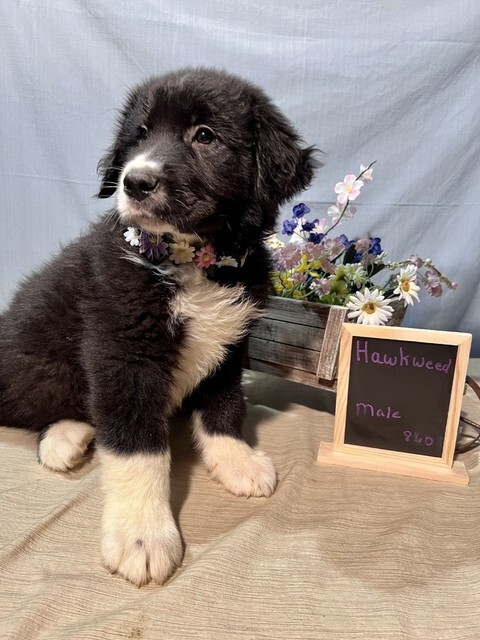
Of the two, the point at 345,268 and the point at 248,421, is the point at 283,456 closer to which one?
the point at 248,421

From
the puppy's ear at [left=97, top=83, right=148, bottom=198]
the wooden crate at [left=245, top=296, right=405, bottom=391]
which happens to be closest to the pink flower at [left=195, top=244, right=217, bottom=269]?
the puppy's ear at [left=97, top=83, right=148, bottom=198]

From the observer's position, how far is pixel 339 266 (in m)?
2.39

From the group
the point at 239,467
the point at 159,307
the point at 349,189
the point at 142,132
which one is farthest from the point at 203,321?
the point at 349,189

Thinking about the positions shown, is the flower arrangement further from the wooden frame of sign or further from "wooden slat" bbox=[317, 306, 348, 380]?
the wooden frame of sign

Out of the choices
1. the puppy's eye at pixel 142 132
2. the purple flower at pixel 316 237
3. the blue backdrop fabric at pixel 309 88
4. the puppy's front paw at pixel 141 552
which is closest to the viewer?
the puppy's front paw at pixel 141 552

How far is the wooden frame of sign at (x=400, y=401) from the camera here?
192 centimetres

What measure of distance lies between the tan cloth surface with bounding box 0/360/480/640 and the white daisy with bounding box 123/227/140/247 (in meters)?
0.88

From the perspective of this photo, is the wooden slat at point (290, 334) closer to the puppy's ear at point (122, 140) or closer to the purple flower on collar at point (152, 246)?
the purple flower on collar at point (152, 246)

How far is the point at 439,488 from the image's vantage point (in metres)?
1.89

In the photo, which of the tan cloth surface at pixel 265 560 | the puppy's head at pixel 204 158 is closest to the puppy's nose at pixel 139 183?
the puppy's head at pixel 204 158

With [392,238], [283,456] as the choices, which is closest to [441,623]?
[283,456]

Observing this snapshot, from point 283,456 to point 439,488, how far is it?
24.4 inches

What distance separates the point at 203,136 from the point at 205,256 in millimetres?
400

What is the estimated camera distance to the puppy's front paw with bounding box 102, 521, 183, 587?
1357mm
